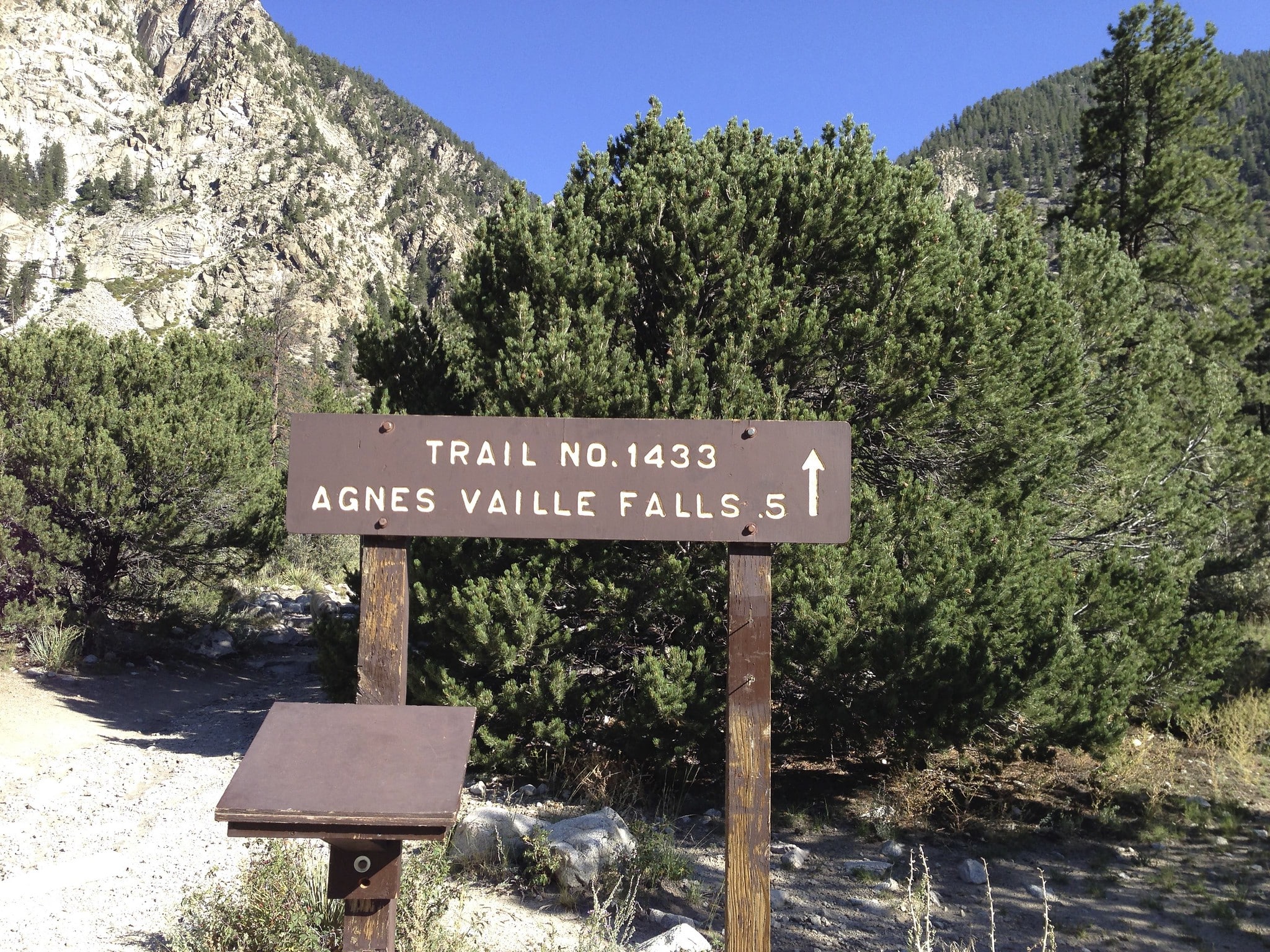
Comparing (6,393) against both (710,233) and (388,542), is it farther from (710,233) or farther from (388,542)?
(388,542)

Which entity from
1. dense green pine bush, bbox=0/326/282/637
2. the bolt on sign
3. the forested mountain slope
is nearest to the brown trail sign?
the bolt on sign

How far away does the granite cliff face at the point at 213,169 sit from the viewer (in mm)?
82500

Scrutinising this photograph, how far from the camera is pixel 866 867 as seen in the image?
20.3 ft

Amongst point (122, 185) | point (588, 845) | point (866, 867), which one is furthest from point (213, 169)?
point (866, 867)

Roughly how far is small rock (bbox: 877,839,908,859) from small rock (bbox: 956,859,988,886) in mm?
400

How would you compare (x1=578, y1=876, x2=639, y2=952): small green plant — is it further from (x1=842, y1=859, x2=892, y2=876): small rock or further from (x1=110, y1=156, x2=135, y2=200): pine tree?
(x1=110, y1=156, x2=135, y2=200): pine tree

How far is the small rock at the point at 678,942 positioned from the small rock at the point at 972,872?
266 centimetres

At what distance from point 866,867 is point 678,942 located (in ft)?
8.23

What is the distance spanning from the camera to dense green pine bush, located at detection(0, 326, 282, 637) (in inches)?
424

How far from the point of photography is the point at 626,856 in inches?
212

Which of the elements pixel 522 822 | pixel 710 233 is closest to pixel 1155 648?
pixel 710 233

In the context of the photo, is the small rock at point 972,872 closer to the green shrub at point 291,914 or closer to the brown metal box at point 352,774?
the green shrub at point 291,914

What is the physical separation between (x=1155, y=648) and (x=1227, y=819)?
59.9 inches

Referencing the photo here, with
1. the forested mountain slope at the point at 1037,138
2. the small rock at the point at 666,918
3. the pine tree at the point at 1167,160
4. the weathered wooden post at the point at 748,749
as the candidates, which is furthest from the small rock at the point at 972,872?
the forested mountain slope at the point at 1037,138
